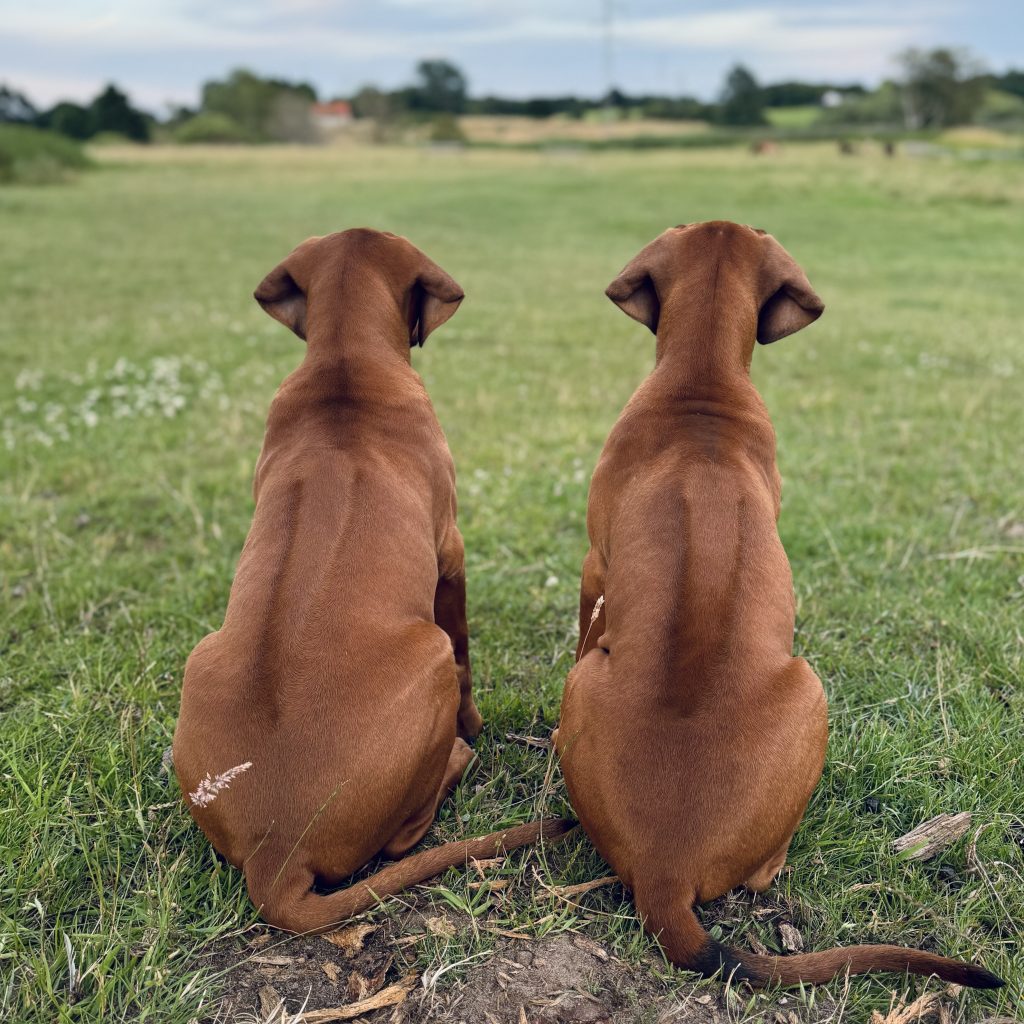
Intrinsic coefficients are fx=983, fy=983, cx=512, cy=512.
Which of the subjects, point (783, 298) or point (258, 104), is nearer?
point (783, 298)

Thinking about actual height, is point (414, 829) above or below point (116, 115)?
below

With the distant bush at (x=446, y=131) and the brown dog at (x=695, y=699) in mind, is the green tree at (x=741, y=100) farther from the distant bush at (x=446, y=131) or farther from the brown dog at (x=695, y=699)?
the brown dog at (x=695, y=699)

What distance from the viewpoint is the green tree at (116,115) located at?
262ft

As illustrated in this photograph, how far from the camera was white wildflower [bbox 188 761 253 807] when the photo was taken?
2754 millimetres

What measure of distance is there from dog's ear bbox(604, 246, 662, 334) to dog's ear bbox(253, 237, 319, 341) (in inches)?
47.8

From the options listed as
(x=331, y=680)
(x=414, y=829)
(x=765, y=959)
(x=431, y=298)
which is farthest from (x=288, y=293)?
(x=765, y=959)

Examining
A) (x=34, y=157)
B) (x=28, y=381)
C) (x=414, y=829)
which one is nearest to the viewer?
(x=414, y=829)

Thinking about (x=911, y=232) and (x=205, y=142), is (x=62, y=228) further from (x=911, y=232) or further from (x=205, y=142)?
(x=205, y=142)

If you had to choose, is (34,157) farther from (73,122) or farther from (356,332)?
(73,122)

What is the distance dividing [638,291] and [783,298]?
56cm

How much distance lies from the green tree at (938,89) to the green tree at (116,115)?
6264 centimetres

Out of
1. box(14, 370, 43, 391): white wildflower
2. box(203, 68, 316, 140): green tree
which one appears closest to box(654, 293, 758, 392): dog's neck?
box(14, 370, 43, 391): white wildflower

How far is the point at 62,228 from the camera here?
23.0 metres

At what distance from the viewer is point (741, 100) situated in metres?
88.3
